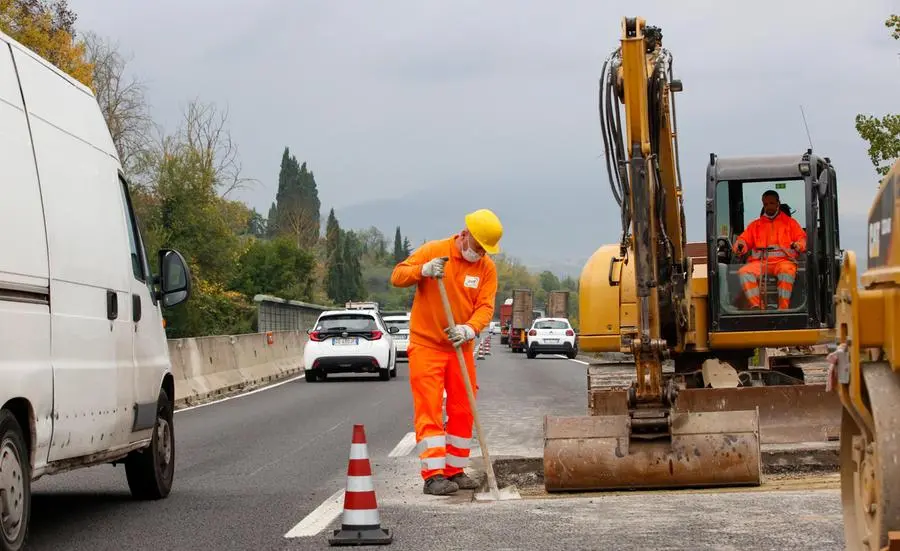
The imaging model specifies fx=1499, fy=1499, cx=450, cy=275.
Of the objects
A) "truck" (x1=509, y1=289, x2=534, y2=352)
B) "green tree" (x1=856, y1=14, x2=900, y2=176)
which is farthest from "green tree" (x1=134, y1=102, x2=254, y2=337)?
"green tree" (x1=856, y1=14, x2=900, y2=176)

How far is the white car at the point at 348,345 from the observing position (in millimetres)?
30047

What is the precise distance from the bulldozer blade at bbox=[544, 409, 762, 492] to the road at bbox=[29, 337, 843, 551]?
197 mm

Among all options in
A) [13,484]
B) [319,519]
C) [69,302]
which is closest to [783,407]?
[319,519]

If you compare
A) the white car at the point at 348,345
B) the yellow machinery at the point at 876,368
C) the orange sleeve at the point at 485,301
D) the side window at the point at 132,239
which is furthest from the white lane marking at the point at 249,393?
the yellow machinery at the point at 876,368

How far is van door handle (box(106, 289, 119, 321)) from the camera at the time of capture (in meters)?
9.11

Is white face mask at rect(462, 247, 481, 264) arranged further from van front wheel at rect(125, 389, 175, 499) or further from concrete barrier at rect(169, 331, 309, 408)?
concrete barrier at rect(169, 331, 309, 408)

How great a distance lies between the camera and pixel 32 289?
7.56 metres

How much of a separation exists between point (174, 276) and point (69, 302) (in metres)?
2.13

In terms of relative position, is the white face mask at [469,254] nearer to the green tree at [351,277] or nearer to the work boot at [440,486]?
the work boot at [440,486]

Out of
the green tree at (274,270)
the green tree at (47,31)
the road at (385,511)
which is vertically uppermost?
the green tree at (47,31)

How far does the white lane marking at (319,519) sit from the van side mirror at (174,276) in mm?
1726

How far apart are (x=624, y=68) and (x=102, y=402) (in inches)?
175

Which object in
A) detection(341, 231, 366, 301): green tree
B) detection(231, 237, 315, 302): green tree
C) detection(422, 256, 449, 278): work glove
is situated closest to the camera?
detection(422, 256, 449, 278): work glove

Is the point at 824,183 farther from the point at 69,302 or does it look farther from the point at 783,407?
the point at 69,302
